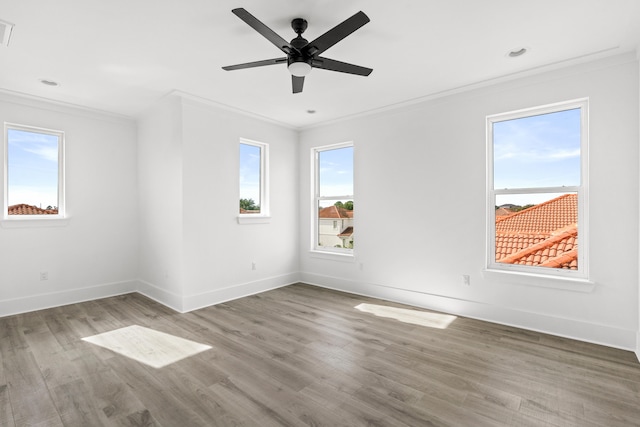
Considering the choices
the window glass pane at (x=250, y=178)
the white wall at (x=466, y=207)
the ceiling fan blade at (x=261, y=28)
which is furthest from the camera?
the window glass pane at (x=250, y=178)

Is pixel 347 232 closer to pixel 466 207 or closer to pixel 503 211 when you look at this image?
pixel 466 207

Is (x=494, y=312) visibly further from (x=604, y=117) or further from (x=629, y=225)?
(x=604, y=117)

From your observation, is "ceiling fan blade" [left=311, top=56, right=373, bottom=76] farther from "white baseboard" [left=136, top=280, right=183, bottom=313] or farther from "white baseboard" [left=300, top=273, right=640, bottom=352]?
"white baseboard" [left=136, top=280, right=183, bottom=313]

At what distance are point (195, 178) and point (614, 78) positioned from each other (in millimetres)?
4444

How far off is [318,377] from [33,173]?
433 centimetres

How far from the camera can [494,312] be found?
11.6 ft

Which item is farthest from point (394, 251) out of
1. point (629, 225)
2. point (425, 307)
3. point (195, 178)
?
point (195, 178)

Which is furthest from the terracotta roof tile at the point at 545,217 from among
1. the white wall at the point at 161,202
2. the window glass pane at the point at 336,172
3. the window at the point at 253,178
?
the white wall at the point at 161,202

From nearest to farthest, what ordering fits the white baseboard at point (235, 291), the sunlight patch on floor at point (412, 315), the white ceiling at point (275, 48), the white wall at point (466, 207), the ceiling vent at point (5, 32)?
the white ceiling at point (275, 48)
the ceiling vent at point (5, 32)
the white wall at point (466, 207)
the sunlight patch on floor at point (412, 315)
the white baseboard at point (235, 291)

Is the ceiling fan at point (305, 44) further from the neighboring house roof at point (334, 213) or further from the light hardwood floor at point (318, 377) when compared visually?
the neighboring house roof at point (334, 213)

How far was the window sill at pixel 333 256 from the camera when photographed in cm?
487

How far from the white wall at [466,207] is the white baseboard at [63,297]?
9.10 ft

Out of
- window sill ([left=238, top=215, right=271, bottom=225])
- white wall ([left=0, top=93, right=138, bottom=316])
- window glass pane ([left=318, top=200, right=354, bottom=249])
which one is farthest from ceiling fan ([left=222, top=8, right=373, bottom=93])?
white wall ([left=0, top=93, right=138, bottom=316])

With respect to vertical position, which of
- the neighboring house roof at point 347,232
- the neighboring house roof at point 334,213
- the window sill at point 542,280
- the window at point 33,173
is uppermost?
the window at point 33,173
